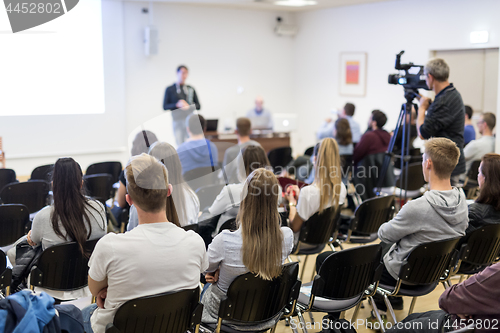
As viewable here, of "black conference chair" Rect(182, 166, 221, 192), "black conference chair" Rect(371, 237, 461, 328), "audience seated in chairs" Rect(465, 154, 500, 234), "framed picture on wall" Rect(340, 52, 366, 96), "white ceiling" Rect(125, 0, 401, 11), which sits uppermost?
"white ceiling" Rect(125, 0, 401, 11)

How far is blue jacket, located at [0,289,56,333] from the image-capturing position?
4.91 feet

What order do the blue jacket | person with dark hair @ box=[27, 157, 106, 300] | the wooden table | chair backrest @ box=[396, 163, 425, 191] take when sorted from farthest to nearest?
1. the wooden table
2. chair backrest @ box=[396, 163, 425, 191]
3. person with dark hair @ box=[27, 157, 106, 300]
4. the blue jacket

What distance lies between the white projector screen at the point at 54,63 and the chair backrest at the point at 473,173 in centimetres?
553

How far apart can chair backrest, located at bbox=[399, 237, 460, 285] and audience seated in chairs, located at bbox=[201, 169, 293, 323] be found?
86cm

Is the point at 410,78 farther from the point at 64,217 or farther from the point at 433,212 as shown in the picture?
the point at 64,217

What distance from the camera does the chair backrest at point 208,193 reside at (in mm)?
2648

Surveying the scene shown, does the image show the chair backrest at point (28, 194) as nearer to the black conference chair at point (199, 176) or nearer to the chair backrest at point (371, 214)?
A: the black conference chair at point (199, 176)

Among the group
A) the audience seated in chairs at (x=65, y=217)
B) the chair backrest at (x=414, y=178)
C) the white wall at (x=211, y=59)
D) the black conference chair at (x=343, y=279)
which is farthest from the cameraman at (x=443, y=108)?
the white wall at (x=211, y=59)

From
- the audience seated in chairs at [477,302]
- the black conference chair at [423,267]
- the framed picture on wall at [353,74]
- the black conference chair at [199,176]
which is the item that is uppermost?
the framed picture on wall at [353,74]

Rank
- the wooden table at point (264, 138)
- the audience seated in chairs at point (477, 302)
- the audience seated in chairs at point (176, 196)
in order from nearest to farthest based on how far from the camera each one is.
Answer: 1. the audience seated in chairs at point (477, 302)
2. the audience seated in chairs at point (176, 196)
3. the wooden table at point (264, 138)

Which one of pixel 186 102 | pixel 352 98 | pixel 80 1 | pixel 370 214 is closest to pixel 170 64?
pixel 186 102

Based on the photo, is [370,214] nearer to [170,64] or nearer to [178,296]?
[178,296]

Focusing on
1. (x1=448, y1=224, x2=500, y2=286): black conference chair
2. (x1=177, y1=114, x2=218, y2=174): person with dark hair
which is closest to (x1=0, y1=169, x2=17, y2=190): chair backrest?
(x1=177, y1=114, x2=218, y2=174): person with dark hair

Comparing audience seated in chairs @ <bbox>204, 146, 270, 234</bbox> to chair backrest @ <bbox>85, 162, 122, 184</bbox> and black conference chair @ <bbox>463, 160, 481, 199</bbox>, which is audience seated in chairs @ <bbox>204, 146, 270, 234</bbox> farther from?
black conference chair @ <bbox>463, 160, 481, 199</bbox>
